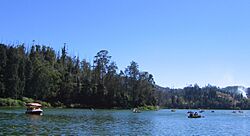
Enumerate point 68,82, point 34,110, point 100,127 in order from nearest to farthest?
point 100,127, point 34,110, point 68,82

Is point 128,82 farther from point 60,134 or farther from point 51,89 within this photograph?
point 60,134

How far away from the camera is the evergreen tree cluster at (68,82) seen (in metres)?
154

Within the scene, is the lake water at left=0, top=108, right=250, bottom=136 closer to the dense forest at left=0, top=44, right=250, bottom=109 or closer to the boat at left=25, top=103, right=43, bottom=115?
the boat at left=25, top=103, right=43, bottom=115

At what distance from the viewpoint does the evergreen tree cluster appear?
153625 mm

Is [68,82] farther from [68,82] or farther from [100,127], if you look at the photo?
[100,127]

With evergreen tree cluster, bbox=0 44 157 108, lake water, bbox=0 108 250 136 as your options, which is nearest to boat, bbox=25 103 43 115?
lake water, bbox=0 108 250 136

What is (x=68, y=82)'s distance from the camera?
176500 millimetres

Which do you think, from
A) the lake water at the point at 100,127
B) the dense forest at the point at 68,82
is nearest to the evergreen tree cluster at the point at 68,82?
the dense forest at the point at 68,82

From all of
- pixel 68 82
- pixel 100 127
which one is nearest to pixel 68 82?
pixel 68 82

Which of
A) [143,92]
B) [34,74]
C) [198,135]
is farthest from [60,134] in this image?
[143,92]

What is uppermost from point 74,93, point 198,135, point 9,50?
point 9,50

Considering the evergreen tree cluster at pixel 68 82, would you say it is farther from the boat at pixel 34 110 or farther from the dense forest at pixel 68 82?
the boat at pixel 34 110

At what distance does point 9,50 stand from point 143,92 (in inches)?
2658

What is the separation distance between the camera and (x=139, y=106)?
611ft
